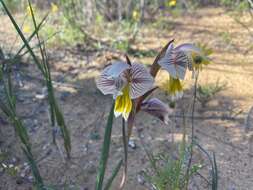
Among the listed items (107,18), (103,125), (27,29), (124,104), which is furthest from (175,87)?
(107,18)

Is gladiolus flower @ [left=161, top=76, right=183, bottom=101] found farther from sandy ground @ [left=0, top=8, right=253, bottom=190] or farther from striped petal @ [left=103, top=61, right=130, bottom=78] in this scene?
striped petal @ [left=103, top=61, right=130, bottom=78]

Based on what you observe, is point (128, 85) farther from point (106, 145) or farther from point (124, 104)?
point (106, 145)

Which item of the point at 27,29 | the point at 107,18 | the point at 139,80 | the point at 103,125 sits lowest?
the point at 103,125

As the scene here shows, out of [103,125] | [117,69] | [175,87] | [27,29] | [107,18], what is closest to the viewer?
[117,69]

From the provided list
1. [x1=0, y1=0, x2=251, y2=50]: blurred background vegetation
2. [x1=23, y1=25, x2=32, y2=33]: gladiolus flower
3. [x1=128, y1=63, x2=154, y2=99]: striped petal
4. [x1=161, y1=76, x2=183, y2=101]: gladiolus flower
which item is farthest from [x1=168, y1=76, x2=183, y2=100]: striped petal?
[x1=23, y1=25, x2=32, y2=33]: gladiolus flower

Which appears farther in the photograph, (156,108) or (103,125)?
(103,125)

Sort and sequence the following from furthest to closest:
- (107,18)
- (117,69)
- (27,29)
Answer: (107,18), (27,29), (117,69)

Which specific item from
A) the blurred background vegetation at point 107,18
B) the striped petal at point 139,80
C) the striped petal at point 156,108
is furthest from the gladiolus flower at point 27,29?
the striped petal at point 139,80

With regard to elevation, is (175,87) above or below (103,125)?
above
